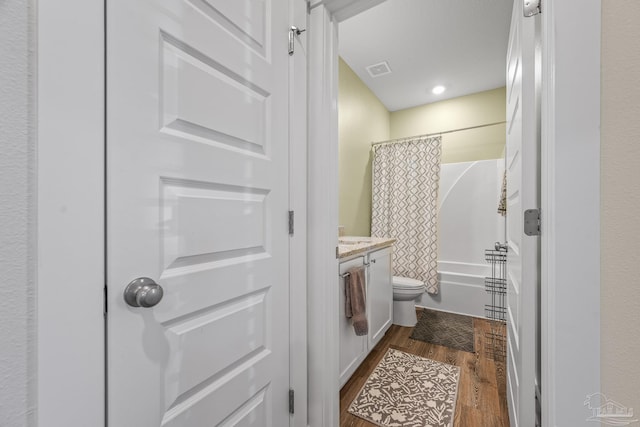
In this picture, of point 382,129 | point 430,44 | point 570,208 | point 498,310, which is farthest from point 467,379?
point 382,129

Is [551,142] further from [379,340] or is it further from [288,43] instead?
[379,340]

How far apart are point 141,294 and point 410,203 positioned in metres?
3.11

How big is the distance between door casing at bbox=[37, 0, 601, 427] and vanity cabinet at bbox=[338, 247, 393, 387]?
44.1 inches

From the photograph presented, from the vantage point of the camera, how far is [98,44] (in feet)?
1.72

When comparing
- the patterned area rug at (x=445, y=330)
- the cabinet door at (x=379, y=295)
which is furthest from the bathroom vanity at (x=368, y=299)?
the patterned area rug at (x=445, y=330)

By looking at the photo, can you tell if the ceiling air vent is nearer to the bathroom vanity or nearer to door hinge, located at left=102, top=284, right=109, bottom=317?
the bathroom vanity

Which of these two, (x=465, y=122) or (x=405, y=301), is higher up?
(x=465, y=122)

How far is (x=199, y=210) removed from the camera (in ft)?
2.37

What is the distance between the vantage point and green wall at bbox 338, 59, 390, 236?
8.99ft

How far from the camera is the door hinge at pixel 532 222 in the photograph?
82 centimetres

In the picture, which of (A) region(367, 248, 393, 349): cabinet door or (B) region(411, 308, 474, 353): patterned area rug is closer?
(A) region(367, 248, 393, 349): cabinet door

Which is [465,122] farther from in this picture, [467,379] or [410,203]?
[467,379]

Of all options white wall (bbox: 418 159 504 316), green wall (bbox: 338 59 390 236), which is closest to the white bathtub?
white wall (bbox: 418 159 504 316)

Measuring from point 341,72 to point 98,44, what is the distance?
2.46 m
